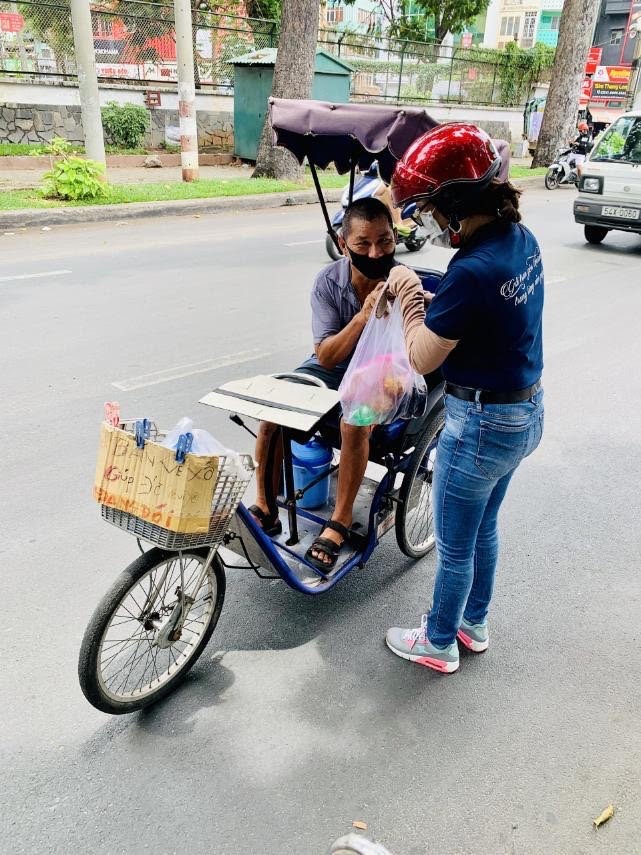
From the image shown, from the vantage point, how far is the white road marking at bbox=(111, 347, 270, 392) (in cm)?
491

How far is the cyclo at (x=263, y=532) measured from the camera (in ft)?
7.27

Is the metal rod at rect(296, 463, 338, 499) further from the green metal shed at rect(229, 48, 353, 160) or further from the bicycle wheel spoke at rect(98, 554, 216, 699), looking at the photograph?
the green metal shed at rect(229, 48, 353, 160)

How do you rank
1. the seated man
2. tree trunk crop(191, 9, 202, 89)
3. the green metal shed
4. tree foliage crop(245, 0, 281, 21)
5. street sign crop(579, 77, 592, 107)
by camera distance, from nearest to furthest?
the seated man, the green metal shed, tree trunk crop(191, 9, 202, 89), tree foliage crop(245, 0, 281, 21), street sign crop(579, 77, 592, 107)

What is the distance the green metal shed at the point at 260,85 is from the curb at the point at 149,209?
356cm

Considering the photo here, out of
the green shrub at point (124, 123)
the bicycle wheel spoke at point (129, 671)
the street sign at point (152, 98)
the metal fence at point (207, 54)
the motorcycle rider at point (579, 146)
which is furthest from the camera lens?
the motorcycle rider at point (579, 146)

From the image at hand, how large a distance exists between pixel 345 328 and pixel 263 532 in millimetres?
944

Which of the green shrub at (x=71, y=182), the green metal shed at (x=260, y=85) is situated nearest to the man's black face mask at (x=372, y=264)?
the green shrub at (x=71, y=182)

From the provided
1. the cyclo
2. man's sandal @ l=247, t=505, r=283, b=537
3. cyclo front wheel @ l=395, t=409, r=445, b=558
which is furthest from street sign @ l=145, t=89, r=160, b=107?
man's sandal @ l=247, t=505, r=283, b=537

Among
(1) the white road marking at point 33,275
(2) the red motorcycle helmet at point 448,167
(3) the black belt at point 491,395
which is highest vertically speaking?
(2) the red motorcycle helmet at point 448,167

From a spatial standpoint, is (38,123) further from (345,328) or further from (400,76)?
(345,328)

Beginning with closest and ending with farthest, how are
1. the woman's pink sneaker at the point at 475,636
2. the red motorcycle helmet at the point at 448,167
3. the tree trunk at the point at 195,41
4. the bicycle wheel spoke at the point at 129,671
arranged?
1. the red motorcycle helmet at the point at 448,167
2. the bicycle wheel spoke at the point at 129,671
3. the woman's pink sneaker at the point at 475,636
4. the tree trunk at the point at 195,41

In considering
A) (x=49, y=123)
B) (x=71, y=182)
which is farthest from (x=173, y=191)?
(x=49, y=123)

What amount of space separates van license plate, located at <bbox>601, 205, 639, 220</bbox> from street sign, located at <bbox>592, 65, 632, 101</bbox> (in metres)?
27.1

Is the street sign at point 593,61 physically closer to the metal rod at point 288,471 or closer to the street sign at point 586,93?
the street sign at point 586,93
